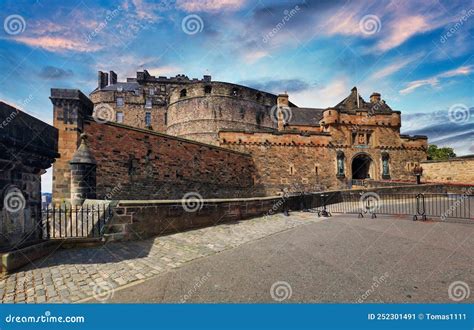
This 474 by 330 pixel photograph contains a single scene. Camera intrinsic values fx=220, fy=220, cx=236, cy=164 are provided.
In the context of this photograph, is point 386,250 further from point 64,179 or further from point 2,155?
point 64,179

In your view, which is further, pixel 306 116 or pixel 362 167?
pixel 306 116

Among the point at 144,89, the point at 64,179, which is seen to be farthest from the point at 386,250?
the point at 144,89

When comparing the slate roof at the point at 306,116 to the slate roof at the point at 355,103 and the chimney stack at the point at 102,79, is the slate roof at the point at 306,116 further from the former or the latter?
the chimney stack at the point at 102,79

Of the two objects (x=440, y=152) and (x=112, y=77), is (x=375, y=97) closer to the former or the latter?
(x=440, y=152)

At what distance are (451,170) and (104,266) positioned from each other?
3194 centimetres

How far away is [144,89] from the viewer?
135 feet

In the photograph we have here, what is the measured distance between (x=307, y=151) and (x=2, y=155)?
2302 cm

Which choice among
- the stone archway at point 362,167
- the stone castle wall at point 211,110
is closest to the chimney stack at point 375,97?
the stone archway at point 362,167

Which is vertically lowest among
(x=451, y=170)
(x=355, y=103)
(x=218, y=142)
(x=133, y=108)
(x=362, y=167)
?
(x=451, y=170)

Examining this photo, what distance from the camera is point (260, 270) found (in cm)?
397

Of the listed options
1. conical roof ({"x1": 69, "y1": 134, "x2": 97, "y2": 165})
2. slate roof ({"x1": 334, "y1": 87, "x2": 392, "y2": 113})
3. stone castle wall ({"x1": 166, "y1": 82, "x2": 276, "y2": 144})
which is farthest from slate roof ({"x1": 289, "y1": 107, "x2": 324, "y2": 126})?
conical roof ({"x1": 69, "y1": 134, "x2": 97, "y2": 165})

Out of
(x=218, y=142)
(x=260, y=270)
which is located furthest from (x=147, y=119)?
(x=260, y=270)

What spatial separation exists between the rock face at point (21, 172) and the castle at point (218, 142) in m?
2.92

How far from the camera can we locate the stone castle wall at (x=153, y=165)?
1131cm
